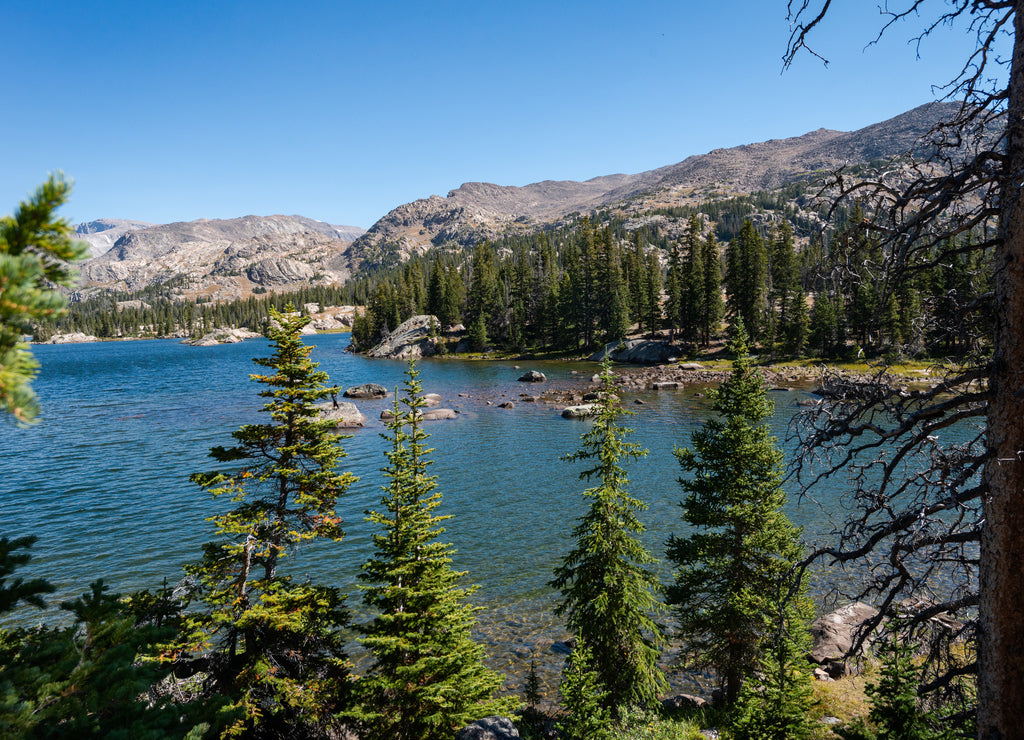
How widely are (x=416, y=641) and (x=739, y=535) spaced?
10774mm

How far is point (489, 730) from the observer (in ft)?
36.0

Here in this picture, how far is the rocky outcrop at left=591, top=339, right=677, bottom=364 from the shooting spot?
9116 cm

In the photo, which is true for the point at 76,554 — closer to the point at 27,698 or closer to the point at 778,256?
the point at 27,698

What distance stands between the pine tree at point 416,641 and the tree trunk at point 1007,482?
1002 centimetres

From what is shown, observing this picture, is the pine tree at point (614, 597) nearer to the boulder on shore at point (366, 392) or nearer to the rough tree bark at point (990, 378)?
the rough tree bark at point (990, 378)

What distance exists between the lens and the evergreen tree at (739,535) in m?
13.9

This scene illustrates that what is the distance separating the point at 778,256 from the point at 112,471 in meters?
109

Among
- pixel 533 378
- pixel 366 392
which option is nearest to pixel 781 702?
pixel 366 392

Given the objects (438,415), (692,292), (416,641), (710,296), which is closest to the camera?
(416,641)

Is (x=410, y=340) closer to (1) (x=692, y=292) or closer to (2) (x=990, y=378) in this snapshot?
(1) (x=692, y=292)

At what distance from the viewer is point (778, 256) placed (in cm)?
8881

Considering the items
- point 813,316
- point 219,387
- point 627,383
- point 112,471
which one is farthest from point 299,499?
point 813,316

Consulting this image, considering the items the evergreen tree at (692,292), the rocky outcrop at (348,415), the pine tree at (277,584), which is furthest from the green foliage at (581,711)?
the evergreen tree at (692,292)

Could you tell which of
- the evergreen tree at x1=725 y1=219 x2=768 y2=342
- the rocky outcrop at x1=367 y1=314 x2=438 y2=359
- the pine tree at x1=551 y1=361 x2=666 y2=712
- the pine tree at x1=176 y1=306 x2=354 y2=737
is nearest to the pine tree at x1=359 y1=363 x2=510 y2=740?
the pine tree at x1=176 y1=306 x2=354 y2=737
